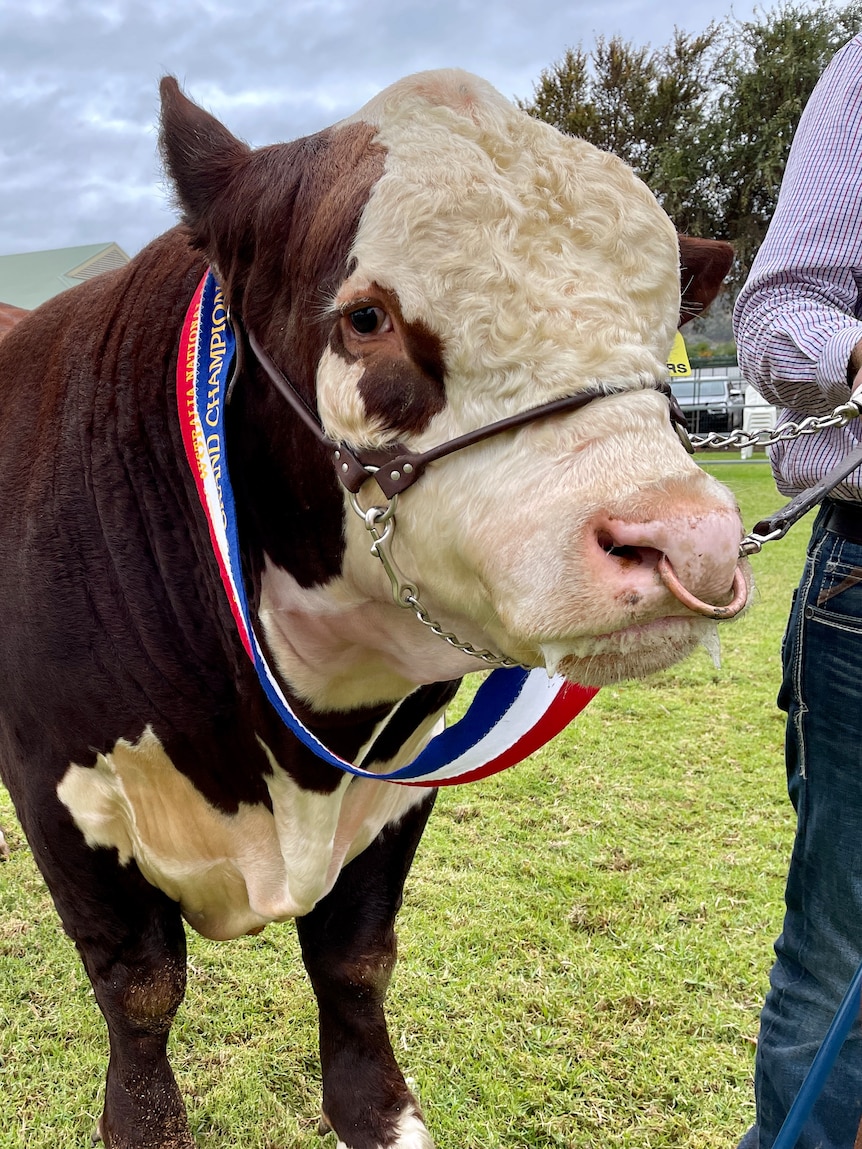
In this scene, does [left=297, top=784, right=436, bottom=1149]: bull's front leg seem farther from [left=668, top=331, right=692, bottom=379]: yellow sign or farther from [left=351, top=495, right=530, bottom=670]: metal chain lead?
[left=668, top=331, right=692, bottom=379]: yellow sign

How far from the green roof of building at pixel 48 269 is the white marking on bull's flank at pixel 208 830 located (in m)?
12.4

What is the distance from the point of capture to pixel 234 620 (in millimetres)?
1593

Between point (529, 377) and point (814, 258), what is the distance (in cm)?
76

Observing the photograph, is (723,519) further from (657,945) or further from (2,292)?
(2,292)

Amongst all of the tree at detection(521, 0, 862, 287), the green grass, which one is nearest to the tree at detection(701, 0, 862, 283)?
the tree at detection(521, 0, 862, 287)

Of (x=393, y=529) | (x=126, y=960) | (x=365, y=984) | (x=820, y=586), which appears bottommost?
(x=365, y=984)

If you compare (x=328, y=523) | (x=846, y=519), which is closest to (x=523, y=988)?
(x=846, y=519)

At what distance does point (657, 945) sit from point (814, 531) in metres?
1.70

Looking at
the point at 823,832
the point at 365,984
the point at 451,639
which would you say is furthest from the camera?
the point at 365,984

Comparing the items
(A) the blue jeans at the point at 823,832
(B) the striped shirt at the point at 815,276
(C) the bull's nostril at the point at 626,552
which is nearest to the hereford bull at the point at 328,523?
(C) the bull's nostril at the point at 626,552

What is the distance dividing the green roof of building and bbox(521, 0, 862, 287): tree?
1015 cm

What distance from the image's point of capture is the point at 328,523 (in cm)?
143

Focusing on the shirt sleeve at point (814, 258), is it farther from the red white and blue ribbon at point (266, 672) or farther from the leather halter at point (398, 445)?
the red white and blue ribbon at point (266, 672)

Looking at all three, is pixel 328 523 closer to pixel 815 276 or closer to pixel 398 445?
pixel 398 445
